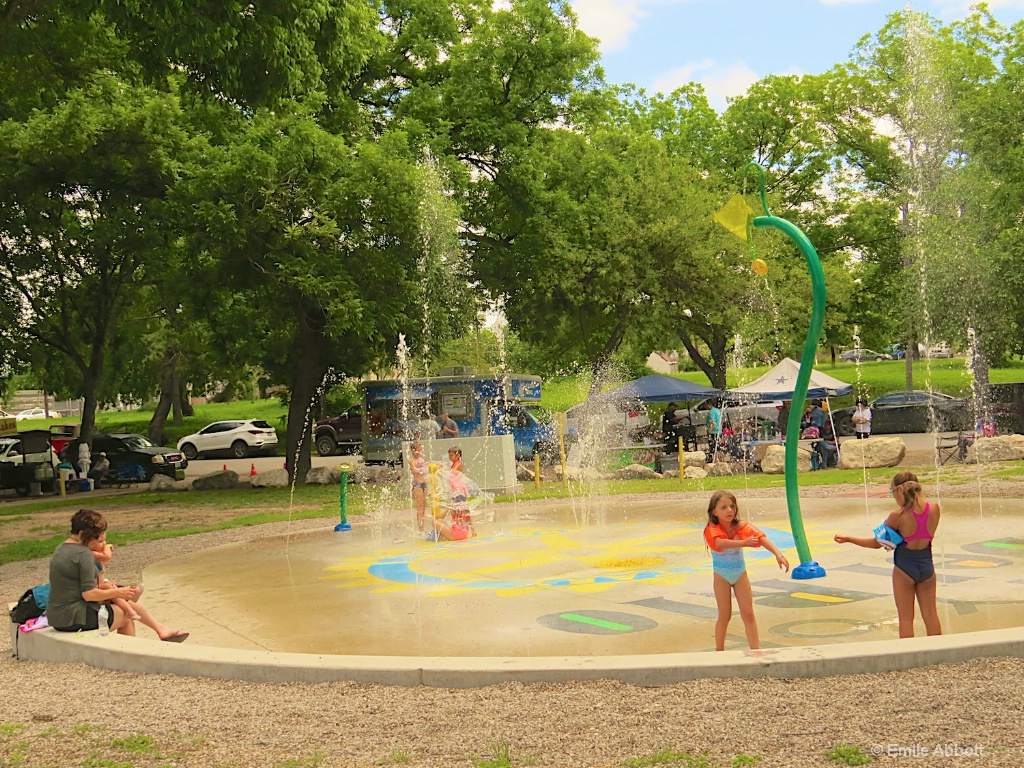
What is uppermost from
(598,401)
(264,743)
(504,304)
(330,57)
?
(330,57)

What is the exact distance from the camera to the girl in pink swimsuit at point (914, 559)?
651 centimetres

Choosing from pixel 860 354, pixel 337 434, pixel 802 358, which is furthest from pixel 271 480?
pixel 860 354

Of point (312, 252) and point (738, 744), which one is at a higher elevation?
point (312, 252)

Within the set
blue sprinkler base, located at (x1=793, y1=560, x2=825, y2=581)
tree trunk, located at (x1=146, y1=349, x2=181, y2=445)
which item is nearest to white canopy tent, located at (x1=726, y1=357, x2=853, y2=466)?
blue sprinkler base, located at (x1=793, y1=560, x2=825, y2=581)

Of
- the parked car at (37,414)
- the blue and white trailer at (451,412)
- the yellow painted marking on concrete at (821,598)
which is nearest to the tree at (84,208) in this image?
the blue and white trailer at (451,412)

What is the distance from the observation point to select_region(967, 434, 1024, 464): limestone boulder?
20.9 m

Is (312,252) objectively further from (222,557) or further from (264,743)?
(264,743)

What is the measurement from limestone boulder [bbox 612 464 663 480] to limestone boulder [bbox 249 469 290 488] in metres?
8.00

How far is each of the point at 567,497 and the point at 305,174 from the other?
8.66 metres

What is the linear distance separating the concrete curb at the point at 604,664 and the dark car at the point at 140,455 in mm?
24776

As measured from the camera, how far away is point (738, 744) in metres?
4.60

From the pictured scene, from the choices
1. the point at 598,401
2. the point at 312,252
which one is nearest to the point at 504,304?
the point at 598,401

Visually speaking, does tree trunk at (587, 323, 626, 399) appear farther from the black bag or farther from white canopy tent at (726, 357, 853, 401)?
the black bag

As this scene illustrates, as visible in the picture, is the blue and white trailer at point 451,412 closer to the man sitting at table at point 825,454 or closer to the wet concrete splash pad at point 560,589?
the man sitting at table at point 825,454
